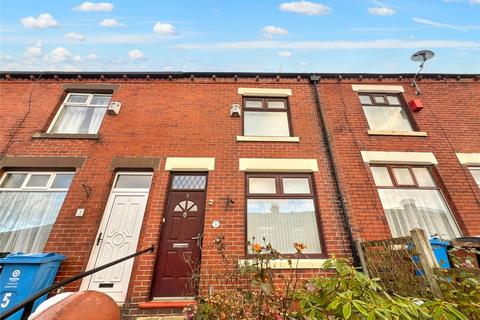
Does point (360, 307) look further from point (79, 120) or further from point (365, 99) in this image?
point (79, 120)

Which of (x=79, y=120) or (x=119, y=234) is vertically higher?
(x=79, y=120)

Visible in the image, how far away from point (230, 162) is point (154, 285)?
322 centimetres

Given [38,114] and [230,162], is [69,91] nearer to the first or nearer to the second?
[38,114]

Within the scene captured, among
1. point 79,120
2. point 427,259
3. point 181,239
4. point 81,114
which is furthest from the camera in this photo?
point 81,114

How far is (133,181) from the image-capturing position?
5.73 metres

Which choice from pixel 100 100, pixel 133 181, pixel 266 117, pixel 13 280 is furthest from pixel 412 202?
pixel 100 100

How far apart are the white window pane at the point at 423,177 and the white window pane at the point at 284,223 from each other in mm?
2987

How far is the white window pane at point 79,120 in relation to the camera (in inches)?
255

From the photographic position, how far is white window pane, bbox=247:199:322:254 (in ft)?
16.6

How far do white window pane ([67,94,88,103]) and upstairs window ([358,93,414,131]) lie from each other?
8885mm

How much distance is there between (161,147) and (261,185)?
2890mm

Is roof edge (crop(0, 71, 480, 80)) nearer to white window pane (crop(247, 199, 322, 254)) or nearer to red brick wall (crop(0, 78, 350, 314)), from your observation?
red brick wall (crop(0, 78, 350, 314))

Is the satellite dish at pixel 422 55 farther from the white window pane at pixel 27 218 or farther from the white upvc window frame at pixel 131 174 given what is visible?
the white window pane at pixel 27 218

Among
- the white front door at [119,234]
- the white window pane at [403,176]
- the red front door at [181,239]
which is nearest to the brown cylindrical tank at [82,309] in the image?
the red front door at [181,239]
